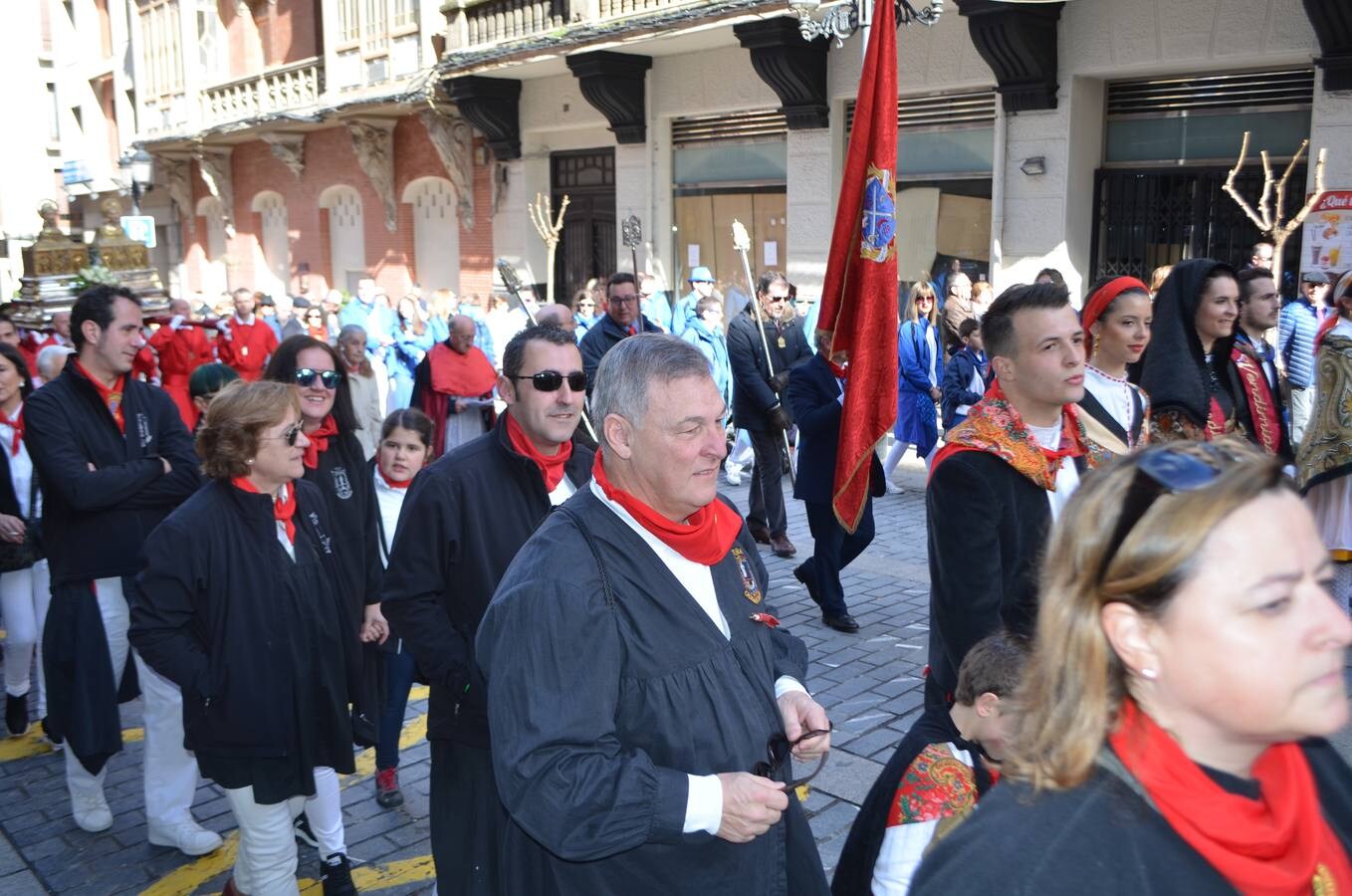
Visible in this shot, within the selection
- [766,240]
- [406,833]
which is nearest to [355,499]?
[406,833]

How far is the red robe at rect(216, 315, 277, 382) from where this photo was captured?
11.7m

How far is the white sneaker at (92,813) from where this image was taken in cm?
462

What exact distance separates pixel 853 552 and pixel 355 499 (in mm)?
3383

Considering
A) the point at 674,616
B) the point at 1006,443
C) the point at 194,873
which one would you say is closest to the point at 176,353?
the point at 194,873

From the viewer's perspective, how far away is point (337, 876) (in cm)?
398

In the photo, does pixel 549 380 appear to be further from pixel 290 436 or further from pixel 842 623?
pixel 842 623

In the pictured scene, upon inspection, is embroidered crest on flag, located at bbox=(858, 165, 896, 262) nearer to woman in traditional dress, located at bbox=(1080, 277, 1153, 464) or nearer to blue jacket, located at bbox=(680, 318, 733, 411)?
woman in traditional dress, located at bbox=(1080, 277, 1153, 464)

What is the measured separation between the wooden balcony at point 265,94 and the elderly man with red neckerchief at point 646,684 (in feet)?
72.0

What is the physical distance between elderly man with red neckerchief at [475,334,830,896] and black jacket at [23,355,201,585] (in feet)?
9.86

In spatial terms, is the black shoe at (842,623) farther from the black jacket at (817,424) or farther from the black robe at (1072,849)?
the black robe at (1072,849)

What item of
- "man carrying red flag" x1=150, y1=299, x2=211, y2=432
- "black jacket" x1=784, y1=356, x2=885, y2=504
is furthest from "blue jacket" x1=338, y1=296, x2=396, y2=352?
"black jacket" x1=784, y1=356, x2=885, y2=504

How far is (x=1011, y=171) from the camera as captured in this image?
1273cm

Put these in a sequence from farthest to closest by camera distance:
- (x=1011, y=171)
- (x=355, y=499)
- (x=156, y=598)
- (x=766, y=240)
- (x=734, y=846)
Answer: (x=766, y=240), (x=1011, y=171), (x=355, y=499), (x=156, y=598), (x=734, y=846)

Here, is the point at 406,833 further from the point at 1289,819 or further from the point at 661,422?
the point at 1289,819
